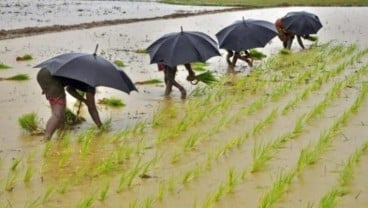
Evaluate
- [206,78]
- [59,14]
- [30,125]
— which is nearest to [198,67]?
[206,78]

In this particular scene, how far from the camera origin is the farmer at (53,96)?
650 centimetres

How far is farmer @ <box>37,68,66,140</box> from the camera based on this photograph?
6.50 meters

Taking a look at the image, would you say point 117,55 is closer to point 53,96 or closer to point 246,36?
point 246,36

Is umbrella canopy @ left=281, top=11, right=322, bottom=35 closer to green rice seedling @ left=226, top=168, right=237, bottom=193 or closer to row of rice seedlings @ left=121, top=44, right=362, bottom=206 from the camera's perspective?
row of rice seedlings @ left=121, top=44, right=362, bottom=206

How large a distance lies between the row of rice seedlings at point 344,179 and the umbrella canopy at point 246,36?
5124 millimetres

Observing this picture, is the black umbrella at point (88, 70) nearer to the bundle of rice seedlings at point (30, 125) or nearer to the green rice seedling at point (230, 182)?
the bundle of rice seedlings at point (30, 125)

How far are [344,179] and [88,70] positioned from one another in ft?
8.84

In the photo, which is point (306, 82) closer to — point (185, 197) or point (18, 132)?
point (18, 132)

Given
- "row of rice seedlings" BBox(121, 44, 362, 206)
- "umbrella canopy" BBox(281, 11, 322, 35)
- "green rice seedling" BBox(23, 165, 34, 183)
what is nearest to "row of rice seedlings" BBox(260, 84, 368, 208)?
"row of rice seedlings" BBox(121, 44, 362, 206)

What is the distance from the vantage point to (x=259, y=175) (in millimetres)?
5363

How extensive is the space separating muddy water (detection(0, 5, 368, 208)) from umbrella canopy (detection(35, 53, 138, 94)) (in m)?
0.76

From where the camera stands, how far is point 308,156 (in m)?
5.72

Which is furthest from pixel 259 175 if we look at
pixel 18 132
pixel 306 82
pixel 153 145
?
pixel 306 82

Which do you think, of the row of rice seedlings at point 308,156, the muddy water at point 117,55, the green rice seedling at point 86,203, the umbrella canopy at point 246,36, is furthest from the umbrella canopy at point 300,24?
the green rice seedling at point 86,203
